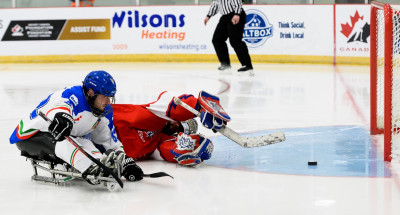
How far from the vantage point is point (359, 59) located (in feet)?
36.7

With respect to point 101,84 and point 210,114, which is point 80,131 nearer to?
point 101,84

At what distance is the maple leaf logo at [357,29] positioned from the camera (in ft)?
36.4

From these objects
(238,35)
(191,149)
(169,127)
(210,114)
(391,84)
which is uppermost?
(238,35)

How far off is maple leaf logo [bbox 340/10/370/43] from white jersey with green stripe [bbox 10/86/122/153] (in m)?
7.59

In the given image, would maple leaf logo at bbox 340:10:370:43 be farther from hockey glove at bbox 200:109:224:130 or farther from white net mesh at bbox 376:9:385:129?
hockey glove at bbox 200:109:224:130

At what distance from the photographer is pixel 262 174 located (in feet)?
14.0

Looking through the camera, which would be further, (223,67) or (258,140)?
(223,67)

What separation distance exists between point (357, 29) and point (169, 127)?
7.07 metres

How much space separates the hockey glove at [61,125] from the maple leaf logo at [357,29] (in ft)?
26.8

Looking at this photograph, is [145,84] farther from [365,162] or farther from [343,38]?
[365,162]

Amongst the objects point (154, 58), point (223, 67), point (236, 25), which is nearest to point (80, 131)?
point (236, 25)

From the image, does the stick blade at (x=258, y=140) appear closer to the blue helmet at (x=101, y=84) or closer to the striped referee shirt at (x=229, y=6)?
the blue helmet at (x=101, y=84)

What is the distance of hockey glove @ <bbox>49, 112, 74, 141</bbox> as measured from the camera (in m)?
3.56

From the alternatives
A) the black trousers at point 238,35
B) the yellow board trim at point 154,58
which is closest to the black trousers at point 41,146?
the black trousers at point 238,35
